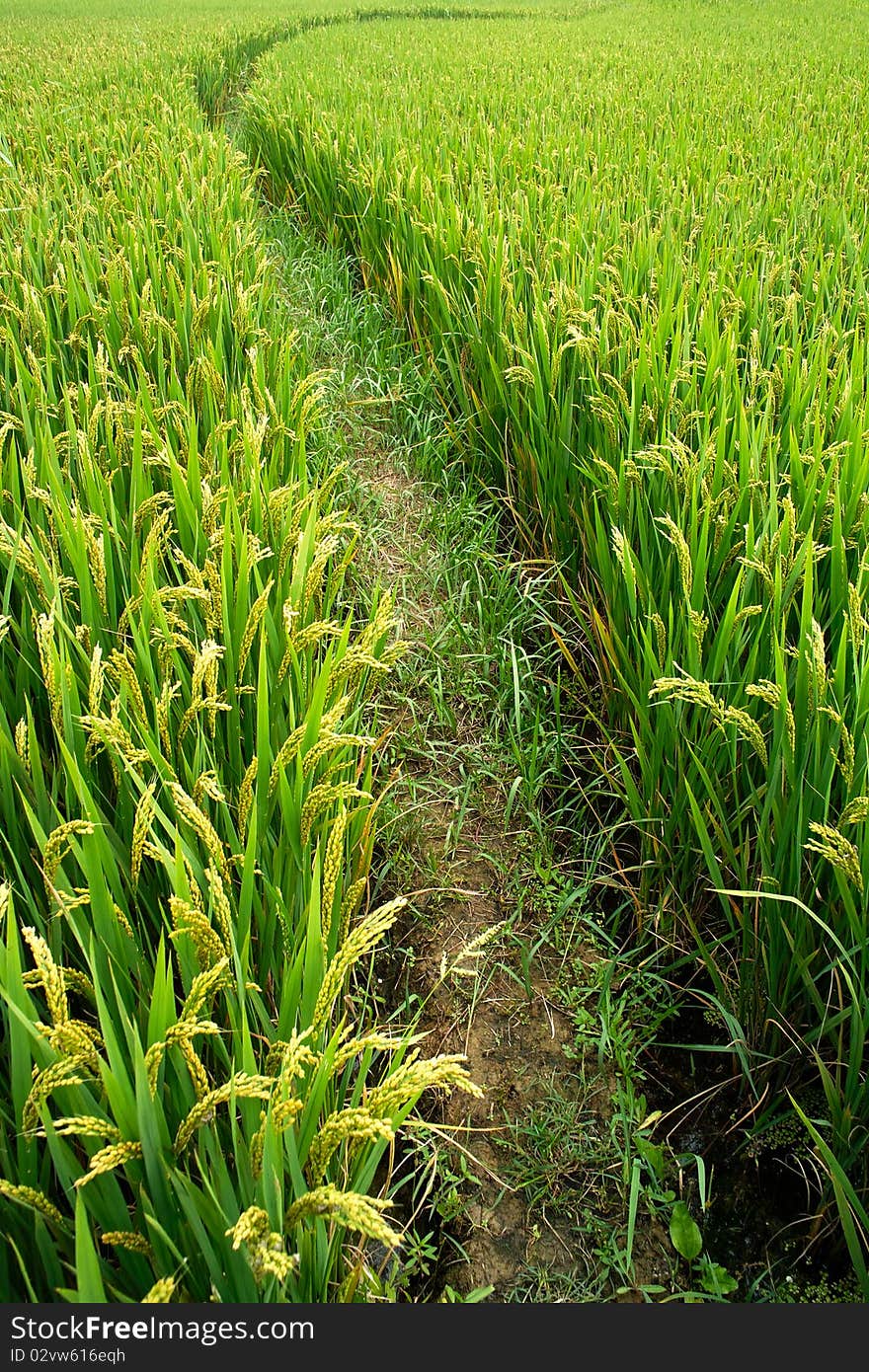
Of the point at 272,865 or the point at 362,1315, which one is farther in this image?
the point at 272,865

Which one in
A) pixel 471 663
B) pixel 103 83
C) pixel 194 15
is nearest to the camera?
pixel 471 663

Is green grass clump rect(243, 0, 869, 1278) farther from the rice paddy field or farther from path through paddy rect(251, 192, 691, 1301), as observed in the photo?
path through paddy rect(251, 192, 691, 1301)

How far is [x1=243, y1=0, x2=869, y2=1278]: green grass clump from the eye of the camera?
4.81 ft

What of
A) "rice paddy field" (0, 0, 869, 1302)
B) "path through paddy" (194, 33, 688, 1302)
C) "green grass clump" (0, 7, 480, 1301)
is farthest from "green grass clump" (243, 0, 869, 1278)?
"green grass clump" (0, 7, 480, 1301)

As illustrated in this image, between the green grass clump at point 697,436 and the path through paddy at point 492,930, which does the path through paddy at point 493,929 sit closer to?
the path through paddy at point 492,930

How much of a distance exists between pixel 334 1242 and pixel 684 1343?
41cm

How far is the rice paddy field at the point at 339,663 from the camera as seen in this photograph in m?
0.96

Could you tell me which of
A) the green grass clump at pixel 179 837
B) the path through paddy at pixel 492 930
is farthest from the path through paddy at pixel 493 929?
the green grass clump at pixel 179 837

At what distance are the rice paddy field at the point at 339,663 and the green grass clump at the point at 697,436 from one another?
0.02 metres

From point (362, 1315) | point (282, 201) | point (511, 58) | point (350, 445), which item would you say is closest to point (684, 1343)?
point (362, 1315)

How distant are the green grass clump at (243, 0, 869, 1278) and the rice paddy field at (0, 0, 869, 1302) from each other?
0.06 ft

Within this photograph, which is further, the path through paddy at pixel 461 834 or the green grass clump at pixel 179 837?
the path through paddy at pixel 461 834

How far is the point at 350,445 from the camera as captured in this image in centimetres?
370

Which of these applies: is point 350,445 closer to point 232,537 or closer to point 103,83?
point 232,537
